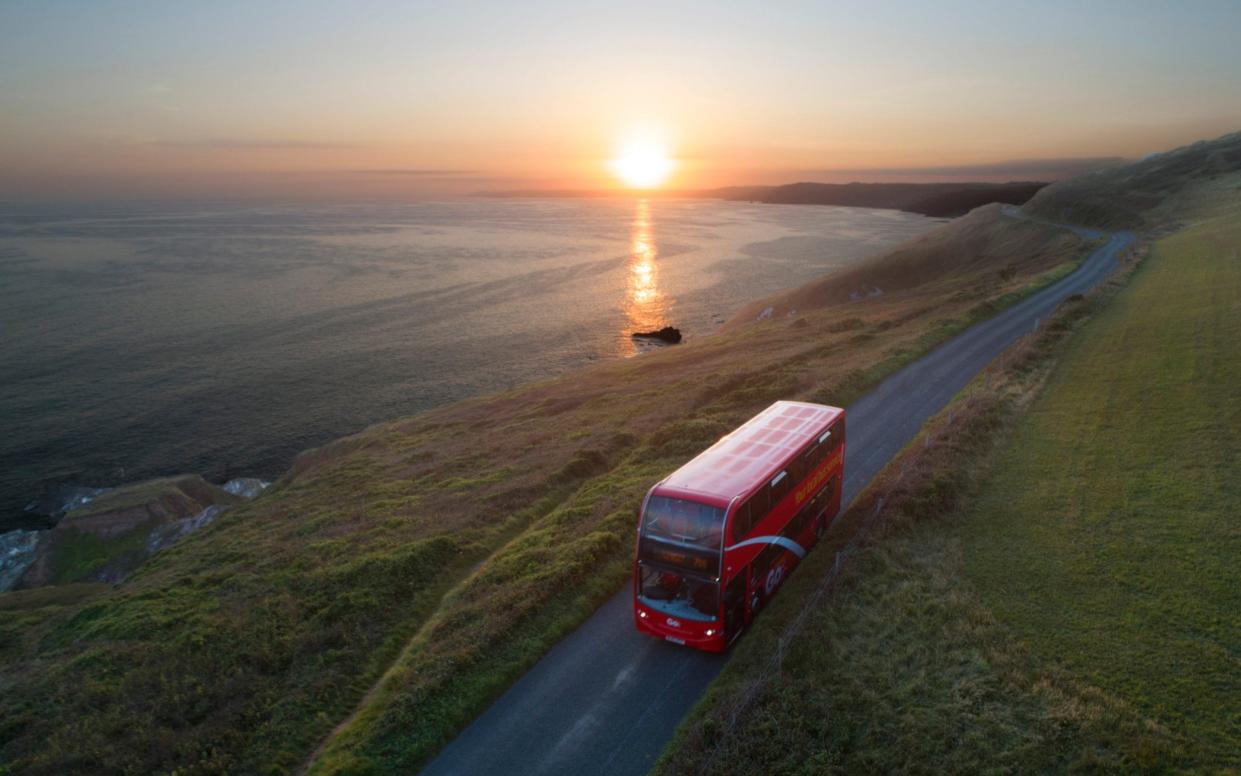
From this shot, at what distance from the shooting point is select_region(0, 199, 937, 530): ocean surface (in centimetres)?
6000

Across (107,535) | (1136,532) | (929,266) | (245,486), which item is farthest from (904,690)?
(929,266)

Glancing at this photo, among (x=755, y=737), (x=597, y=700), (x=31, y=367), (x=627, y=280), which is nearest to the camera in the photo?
Result: (x=755, y=737)

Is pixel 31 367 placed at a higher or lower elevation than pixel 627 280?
lower

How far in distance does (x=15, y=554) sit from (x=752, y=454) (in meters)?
51.2

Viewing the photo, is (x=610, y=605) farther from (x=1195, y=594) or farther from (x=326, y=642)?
(x=1195, y=594)

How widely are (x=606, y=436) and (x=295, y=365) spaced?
5883cm

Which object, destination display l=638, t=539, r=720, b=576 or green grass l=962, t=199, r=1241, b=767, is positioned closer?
green grass l=962, t=199, r=1241, b=767

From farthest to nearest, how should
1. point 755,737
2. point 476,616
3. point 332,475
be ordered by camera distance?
point 332,475, point 476,616, point 755,737

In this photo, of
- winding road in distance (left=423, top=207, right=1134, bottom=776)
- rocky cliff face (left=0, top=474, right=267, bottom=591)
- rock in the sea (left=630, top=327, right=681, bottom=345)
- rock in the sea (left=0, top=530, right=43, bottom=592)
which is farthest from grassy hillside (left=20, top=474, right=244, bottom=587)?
rock in the sea (left=630, top=327, right=681, bottom=345)

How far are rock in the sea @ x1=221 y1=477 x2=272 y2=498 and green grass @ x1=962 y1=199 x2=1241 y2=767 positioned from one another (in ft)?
164

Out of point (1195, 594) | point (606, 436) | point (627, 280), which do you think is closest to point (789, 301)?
point (627, 280)

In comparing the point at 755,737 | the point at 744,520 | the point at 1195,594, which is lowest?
the point at 755,737

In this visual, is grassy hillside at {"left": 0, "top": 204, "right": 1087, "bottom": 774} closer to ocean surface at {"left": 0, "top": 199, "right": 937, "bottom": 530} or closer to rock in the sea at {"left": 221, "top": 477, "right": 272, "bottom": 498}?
rock in the sea at {"left": 221, "top": 477, "right": 272, "bottom": 498}

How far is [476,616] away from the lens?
20.8m
